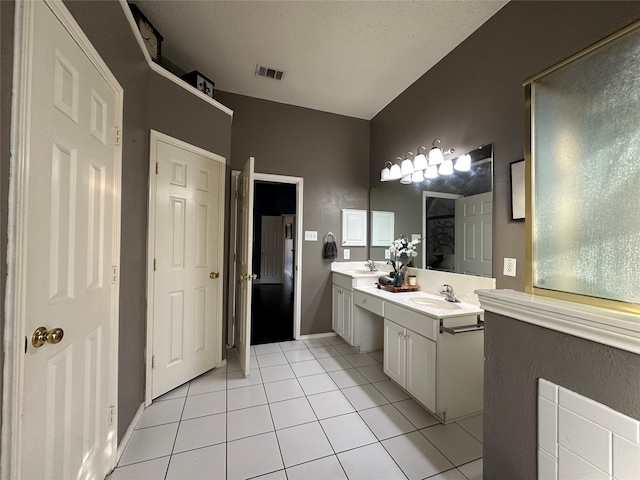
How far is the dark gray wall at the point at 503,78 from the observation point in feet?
4.68

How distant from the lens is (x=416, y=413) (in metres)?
1.86

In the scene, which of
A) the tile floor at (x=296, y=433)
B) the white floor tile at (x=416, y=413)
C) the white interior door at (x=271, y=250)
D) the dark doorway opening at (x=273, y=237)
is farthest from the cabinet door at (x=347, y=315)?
the white interior door at (x=271, y=250)

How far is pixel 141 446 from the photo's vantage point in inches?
60.5

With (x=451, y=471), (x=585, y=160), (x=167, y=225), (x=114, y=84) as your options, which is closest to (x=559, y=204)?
(x=585, y=160)

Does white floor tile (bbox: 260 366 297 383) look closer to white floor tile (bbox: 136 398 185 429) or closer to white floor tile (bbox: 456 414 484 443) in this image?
white floor tile (bbox: 136 398 185 429)

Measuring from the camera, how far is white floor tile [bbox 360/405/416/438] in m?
1.67

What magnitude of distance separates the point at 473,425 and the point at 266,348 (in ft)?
6.78

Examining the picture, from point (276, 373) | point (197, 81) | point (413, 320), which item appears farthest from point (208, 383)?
point (197, 81)

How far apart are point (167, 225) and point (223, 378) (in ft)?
4.68

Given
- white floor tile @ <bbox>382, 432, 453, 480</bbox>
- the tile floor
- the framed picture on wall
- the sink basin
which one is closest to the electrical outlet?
the framed picture on wall

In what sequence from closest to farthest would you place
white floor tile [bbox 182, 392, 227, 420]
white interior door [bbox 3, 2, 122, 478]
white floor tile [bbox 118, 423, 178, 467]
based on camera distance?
white interior door [bbox 3, 2, 122, 478], white floor tile [bbox 118, 423, 178, 467], white floor tile [bbox 182, 392, 227, 420]

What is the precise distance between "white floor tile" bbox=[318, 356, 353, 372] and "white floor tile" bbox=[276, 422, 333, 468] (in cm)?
79

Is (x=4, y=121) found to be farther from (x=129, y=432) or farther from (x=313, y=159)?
(x=313, y=159)

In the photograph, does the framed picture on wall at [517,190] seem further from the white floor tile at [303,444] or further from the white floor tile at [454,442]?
the white floor tile at [303,444]
